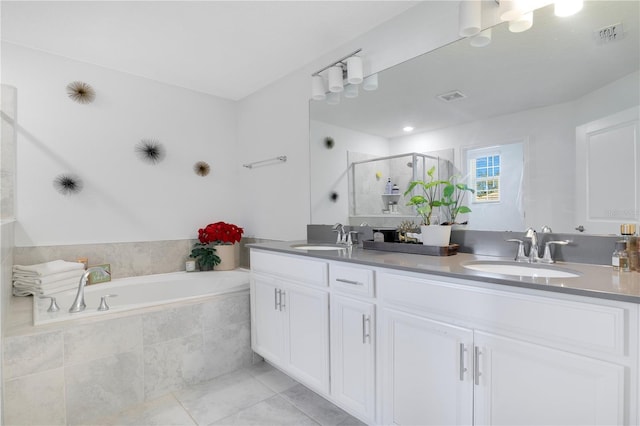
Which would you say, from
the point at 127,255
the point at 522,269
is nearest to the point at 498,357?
the point at 522,269

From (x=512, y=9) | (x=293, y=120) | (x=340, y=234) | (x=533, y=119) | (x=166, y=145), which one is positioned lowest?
(x=340, y=234)

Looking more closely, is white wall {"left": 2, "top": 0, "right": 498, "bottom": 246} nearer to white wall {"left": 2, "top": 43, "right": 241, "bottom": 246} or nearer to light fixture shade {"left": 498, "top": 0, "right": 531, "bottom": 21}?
white wall {"left": 2, "top": 43, "right": 241, "bottom": 246}

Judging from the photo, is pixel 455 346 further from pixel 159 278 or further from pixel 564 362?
pixel 159 278

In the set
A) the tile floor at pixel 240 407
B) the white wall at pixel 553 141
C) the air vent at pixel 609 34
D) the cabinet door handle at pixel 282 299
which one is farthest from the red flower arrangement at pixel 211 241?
the air vent at pixel 609 34

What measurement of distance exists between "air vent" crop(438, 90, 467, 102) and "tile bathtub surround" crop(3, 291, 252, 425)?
1.89 metres

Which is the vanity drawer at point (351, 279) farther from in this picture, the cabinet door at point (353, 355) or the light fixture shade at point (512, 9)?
the light fixture shade at point (512, 9)

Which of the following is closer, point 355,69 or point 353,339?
point 353,339

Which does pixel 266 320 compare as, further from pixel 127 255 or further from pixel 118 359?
pixel 127 255

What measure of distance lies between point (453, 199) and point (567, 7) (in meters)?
0.94

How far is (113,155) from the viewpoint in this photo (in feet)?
8.72

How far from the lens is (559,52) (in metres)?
1.40

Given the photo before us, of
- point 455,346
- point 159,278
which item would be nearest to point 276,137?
point 159,278

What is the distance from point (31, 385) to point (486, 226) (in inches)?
96.3

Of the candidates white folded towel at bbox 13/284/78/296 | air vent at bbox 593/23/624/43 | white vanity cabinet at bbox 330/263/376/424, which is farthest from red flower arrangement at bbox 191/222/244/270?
air vent at bbox 593/23/624/43
